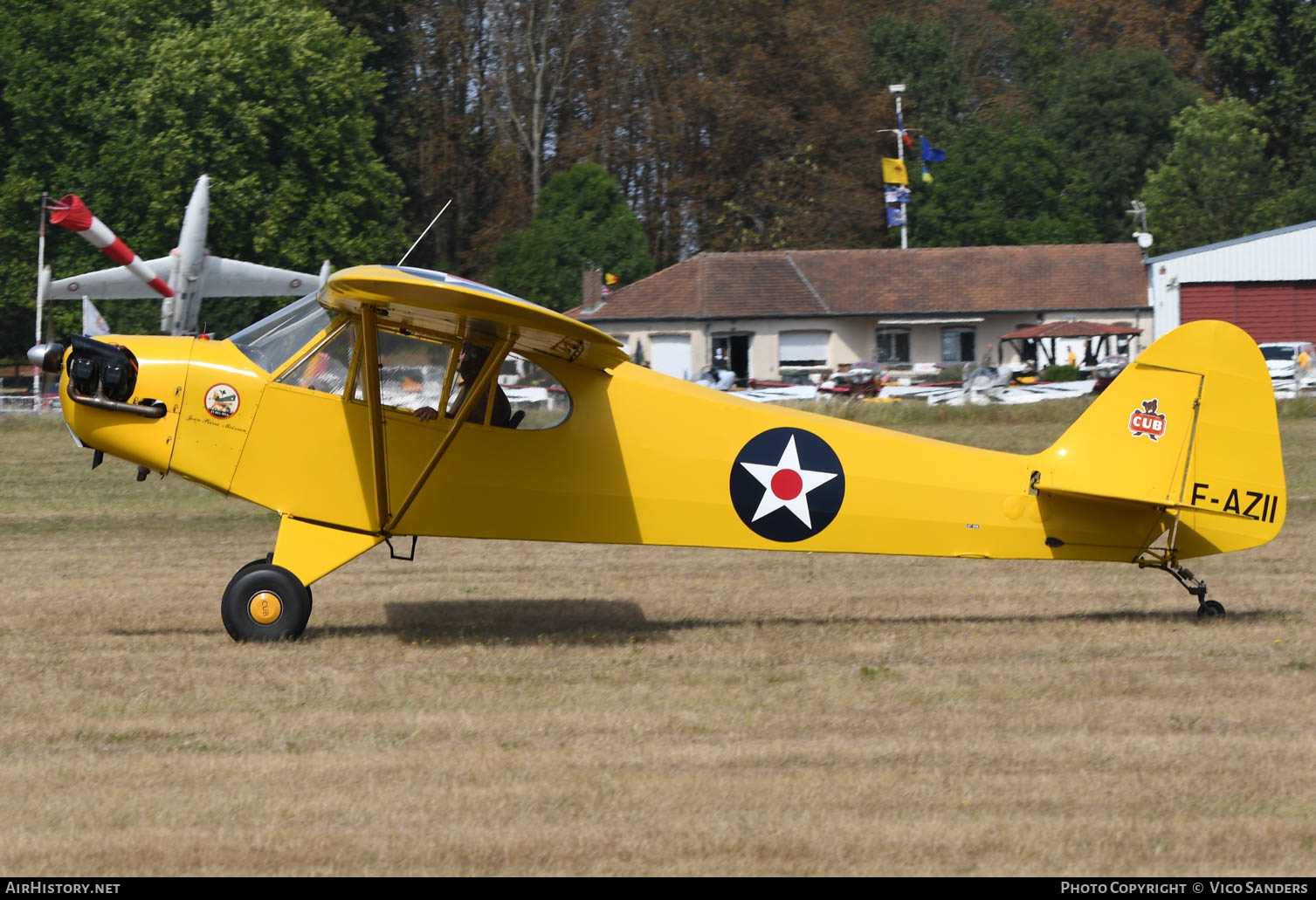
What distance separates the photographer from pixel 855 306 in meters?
46.6

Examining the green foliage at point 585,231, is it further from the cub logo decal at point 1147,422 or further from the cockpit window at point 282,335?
the cub logo decal at point 1147,422

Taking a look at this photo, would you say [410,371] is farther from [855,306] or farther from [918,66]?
[918,66]

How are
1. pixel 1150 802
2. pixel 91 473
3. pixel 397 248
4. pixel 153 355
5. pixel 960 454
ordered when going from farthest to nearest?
pixel 397 248, pixel 91 473, pixel 960 454, pixel 153 355, pixel 1150 802

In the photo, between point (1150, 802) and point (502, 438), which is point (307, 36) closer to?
point (502, 438)

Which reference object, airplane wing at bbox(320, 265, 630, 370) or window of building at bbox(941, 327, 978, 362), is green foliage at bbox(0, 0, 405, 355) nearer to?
window of building at bbox(941, 327, 978, 362)

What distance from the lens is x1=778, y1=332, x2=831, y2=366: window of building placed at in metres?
46.7

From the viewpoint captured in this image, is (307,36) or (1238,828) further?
(307,36)

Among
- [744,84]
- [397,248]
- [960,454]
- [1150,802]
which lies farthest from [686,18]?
[1150,802]

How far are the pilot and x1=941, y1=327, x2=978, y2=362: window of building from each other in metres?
39.9

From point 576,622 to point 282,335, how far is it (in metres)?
2.80

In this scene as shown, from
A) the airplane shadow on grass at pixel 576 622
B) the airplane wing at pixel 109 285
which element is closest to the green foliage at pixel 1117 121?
the airplane wing at pixel 109 285

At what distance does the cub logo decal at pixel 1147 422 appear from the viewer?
905cm

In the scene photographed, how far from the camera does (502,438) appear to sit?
8.99 metres

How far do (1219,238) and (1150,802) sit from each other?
2073 inches
